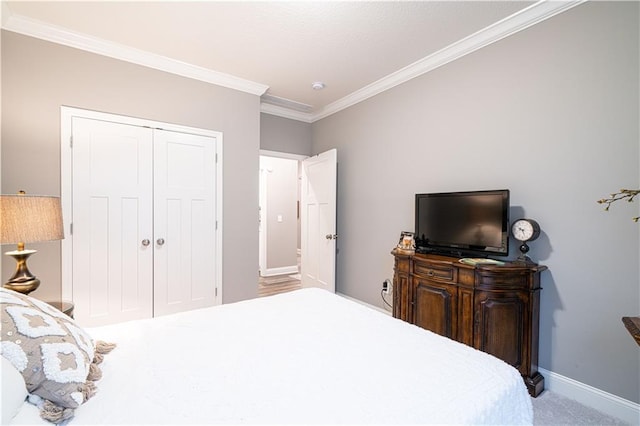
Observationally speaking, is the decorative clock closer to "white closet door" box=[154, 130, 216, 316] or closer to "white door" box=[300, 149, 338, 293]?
"white door" box=[300, 149, 338, 293]

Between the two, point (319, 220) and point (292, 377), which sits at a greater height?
point (319, 220)

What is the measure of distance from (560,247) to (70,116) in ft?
13.1

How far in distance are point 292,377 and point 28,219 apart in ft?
5.99

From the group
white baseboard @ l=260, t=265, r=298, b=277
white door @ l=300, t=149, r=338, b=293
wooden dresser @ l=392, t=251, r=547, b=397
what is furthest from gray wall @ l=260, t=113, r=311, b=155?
wooden dresser @ l=392, t=251, r=547, b=397

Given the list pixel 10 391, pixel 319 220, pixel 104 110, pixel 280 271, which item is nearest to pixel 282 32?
pixel 104 110

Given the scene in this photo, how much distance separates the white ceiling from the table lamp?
1.47 metres

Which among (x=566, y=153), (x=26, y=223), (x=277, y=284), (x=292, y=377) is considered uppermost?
(x=566, y=153)

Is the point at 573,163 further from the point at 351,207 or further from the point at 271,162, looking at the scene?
the point at 271,162

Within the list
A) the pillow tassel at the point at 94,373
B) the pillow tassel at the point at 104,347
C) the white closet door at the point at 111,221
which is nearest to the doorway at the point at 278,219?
the white closet door at the point at 111,221

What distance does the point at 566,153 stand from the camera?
6.45ft

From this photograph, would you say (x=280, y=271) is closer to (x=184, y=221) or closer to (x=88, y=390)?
(x=184, y=221)

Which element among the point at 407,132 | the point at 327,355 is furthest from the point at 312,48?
the point at 327,355

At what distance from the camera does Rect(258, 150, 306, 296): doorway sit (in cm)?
565

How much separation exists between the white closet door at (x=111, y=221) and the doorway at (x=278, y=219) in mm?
2826
